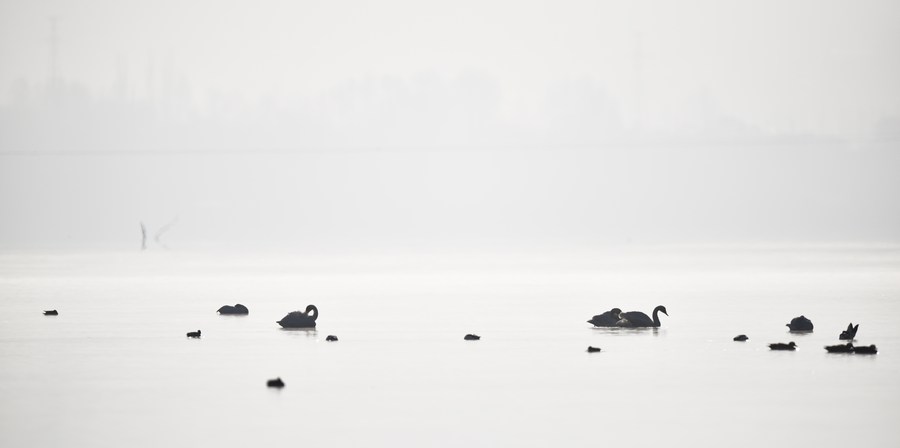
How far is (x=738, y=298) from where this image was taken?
157 feet

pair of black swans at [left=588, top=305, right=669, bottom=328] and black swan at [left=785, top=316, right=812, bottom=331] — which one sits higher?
pair of black swans at [left=588, top=305, right=669, bottom=328]

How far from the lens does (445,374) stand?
84.5ft

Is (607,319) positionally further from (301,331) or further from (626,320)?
(301,331)

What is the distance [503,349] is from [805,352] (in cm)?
588

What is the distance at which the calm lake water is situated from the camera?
20.0 metres

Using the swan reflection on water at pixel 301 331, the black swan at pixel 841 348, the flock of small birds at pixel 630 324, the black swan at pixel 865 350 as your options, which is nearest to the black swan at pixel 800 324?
the flock of small birds at pixel 630 324

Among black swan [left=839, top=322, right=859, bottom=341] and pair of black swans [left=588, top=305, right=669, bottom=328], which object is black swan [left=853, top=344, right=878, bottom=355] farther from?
pair of black swans [left=588, top=305, right=669, bottom=328]

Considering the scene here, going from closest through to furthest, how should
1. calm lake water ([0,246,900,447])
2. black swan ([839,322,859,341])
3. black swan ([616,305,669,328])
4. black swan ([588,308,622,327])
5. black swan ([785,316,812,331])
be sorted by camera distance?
calm lake water ([0,246,900,447]) < black swan ([839,322,859,341]) < black swan ([785,316,812,331]) < black swan ([616,305,669,328]) < black swan ([588,308,622,327])

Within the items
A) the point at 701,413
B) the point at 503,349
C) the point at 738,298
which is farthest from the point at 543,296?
the point at 701,413

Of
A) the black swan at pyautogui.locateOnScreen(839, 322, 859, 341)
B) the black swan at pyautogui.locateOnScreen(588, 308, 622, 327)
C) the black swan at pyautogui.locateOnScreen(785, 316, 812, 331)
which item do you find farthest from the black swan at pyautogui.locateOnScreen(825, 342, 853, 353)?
the black swan at pyautogui.locateOnScreen(588, 308, 622, 327)

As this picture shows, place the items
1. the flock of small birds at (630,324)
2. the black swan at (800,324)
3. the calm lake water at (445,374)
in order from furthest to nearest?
the black swan at (800,324) → the flock of small birds at (630,324) → the calm lake water at (445,374)

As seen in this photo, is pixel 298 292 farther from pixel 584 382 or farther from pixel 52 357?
pixel 584 382

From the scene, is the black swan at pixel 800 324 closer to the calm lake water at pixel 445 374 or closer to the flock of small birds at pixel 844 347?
the calm lake water at pixel 445 374

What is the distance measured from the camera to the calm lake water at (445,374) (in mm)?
19969
